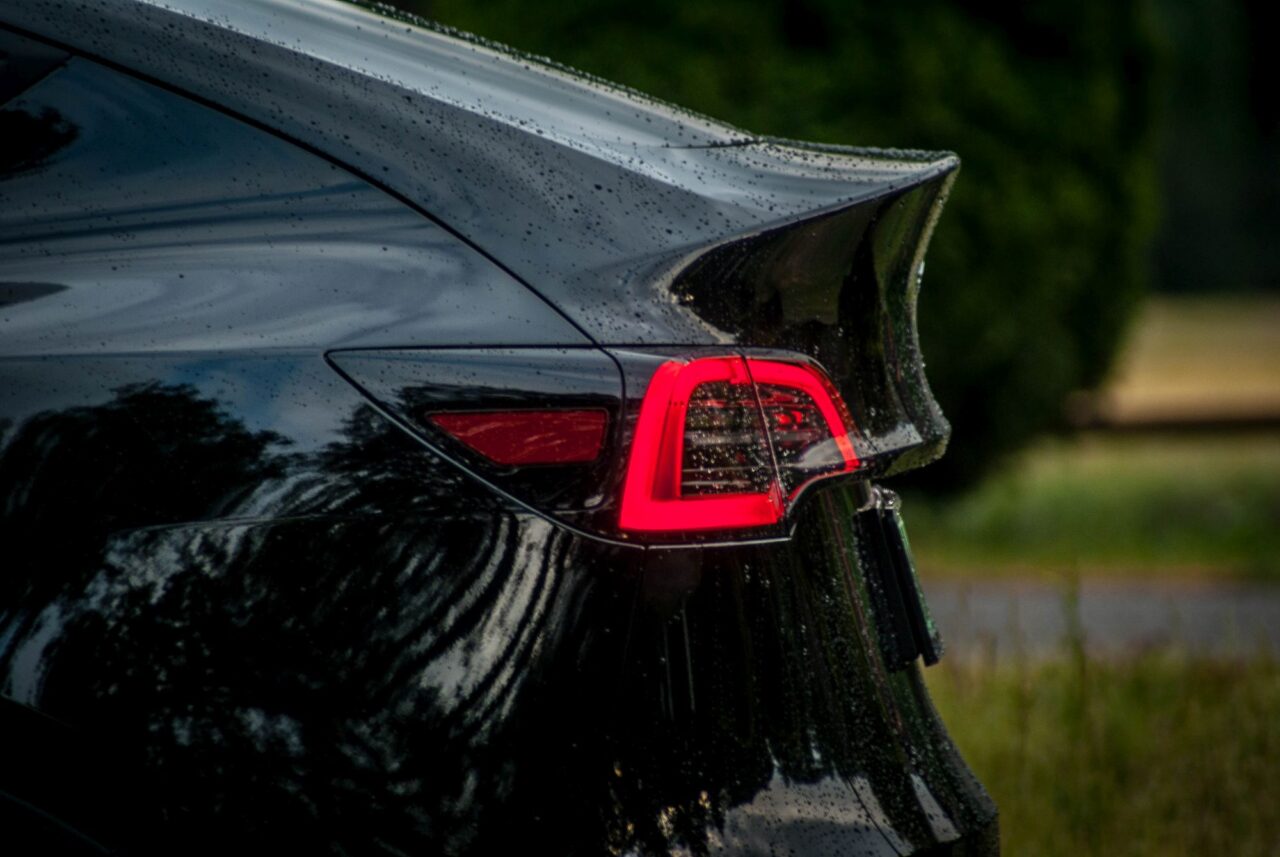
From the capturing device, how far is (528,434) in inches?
64.1

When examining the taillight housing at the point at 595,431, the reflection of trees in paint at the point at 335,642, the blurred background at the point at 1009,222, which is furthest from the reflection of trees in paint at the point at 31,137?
the blurred background at the point at 1009,222

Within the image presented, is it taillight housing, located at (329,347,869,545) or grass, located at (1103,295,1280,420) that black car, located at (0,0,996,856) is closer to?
taillight housing, located at (329,347,869,545)

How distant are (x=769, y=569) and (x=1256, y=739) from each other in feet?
8.58

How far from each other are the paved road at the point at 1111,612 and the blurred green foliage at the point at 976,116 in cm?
123

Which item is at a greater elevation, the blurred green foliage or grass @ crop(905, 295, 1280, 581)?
the blurred green foliage

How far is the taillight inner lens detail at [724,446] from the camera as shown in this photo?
1.64m

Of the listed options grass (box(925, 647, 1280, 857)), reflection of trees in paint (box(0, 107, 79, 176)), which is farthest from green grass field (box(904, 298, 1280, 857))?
reflection of trees in paint (box(0, 107, 79, 176))

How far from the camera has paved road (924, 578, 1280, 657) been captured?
593cm

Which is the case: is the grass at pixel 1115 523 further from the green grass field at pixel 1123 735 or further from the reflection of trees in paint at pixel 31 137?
the reflection of trees in paint at pixel 31 137

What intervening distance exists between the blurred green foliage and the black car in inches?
238

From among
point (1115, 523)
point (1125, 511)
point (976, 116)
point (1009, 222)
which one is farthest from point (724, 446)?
point (1125, 511)

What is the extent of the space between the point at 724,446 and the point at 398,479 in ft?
1.15

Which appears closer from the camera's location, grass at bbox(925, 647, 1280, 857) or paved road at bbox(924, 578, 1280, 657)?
grass at bbox(925, 647, 1280, 857)

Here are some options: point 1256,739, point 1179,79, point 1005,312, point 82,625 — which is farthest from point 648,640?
point 1179,79
